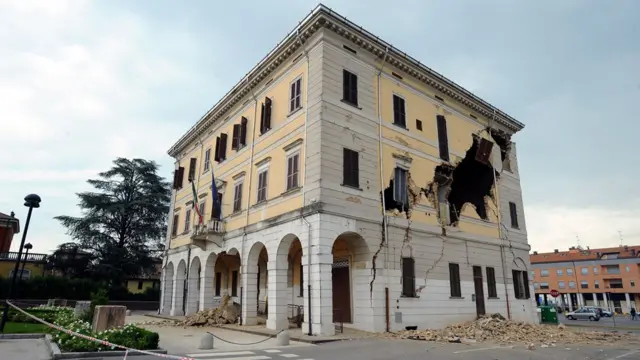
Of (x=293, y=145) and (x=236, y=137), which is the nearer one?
(x=293, y=145)

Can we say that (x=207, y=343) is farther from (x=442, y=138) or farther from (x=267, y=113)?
(x=442, y=138)

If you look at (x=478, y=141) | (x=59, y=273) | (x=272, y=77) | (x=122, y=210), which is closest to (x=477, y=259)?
(x=478, y=141)

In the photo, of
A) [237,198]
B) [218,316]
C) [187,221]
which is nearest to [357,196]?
[237,198]

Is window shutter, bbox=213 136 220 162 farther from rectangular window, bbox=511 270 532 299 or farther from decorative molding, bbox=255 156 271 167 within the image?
rectangular window, bbox=511 270 532 299

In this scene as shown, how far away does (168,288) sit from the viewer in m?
29.9

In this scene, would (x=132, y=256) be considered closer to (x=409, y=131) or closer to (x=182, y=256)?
(x=182, y=256)

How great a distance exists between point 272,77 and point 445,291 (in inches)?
527

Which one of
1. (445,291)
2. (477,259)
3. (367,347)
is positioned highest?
(477,259)

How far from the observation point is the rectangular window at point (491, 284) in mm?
21478

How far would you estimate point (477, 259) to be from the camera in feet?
69.4

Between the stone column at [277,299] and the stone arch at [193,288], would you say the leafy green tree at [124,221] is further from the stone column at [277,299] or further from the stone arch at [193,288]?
the stone column at [277,299]

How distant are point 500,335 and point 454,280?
13.4 feet

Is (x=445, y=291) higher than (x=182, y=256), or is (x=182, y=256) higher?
(x=182, y=256)

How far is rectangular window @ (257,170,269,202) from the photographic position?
19398 mm
